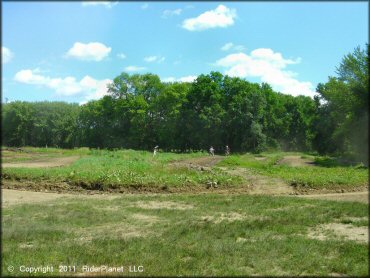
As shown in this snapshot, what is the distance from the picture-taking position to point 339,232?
989cm

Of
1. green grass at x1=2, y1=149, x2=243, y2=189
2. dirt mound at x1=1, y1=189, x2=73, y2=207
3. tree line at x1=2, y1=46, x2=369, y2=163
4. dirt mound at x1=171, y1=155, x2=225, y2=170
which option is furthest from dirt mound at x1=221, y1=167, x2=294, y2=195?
tree line at x1=2, y1=46, x2=369, y2=163

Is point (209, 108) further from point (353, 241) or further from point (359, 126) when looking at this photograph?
point (359, 126)

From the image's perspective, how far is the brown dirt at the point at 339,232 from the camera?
9242 millimetres

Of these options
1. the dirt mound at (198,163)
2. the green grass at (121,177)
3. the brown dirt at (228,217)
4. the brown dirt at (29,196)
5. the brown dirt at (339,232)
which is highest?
the dirt mound at (198,163)

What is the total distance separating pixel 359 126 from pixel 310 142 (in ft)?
248

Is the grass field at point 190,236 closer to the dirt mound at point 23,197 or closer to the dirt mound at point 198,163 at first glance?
the dirt mound at point 23,197

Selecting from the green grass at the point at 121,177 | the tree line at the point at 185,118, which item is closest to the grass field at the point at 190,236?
the green grass at the point at 121,177

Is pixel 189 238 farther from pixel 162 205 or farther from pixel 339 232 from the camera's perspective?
pixel 162 205

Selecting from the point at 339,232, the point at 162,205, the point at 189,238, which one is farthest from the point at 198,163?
the point at 189,238

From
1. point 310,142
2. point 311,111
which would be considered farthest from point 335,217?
point 311,111

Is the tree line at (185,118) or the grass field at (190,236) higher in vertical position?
the tree line at (185,118)

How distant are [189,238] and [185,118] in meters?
62.5

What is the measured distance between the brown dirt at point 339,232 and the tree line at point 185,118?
139ft

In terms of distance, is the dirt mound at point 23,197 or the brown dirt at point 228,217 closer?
the brown dirt at point 228,217
